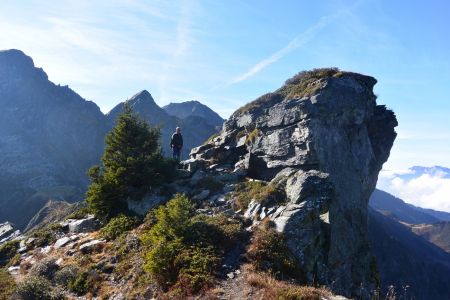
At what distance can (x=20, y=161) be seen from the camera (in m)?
187

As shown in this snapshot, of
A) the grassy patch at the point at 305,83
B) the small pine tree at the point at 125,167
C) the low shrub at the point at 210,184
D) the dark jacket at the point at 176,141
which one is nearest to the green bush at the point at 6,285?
the small pine tree at the point at 125,167

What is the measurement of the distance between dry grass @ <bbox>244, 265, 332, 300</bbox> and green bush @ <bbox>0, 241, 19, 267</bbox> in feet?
53.7

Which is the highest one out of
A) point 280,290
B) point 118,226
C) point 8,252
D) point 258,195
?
point 258,195

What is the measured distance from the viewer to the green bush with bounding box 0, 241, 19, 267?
75.3 feet

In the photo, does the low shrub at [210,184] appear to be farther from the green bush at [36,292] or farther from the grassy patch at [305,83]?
the grassy patch at [305,83]

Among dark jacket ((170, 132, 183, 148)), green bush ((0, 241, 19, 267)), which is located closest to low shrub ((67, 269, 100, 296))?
green bush ((0, 241, 19, 267))

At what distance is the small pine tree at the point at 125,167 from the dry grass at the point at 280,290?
40.6ft

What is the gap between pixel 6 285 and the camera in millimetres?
17406

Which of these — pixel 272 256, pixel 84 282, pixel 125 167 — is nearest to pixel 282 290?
pixel 272 256

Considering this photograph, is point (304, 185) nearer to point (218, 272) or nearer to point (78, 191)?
point (218, 272)

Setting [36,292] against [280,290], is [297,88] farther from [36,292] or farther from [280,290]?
[36,292]

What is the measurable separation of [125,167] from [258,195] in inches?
348

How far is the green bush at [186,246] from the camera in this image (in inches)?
548

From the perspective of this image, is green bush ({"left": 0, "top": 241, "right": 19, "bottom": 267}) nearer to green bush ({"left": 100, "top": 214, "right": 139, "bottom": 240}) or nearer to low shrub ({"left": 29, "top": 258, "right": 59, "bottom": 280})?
low shrub ({"left": 29, "top": 258, "right": 59, "bottom": 280})
